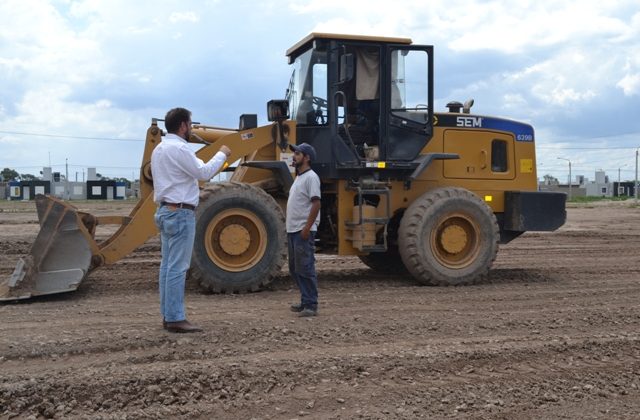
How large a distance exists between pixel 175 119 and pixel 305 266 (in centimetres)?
182

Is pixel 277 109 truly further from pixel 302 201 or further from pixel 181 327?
pixel 181 327

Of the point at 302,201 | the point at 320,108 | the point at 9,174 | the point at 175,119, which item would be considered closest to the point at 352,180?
the point at 320,108

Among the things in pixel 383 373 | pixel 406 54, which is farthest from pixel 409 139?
pixel 383 373

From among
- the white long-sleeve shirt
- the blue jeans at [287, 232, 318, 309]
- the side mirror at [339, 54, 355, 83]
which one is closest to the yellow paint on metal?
the side mirror at [339, 54, 355, 83]

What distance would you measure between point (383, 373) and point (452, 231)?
4.39m

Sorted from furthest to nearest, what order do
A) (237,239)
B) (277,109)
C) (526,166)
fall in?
1. (526,166)
2. (277,109)
3. (237,239)

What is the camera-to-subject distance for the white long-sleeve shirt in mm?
5762

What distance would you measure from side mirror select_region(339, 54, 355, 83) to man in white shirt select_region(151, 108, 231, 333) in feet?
10.8

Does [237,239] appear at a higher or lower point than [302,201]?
lower

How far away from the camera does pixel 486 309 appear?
7301mm

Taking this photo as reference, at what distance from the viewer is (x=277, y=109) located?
9.02m

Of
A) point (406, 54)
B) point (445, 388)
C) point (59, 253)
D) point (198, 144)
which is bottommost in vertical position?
point (445, 388)

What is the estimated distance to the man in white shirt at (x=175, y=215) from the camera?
577 centimetres

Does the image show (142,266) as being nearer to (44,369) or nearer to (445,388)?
(44,369)
